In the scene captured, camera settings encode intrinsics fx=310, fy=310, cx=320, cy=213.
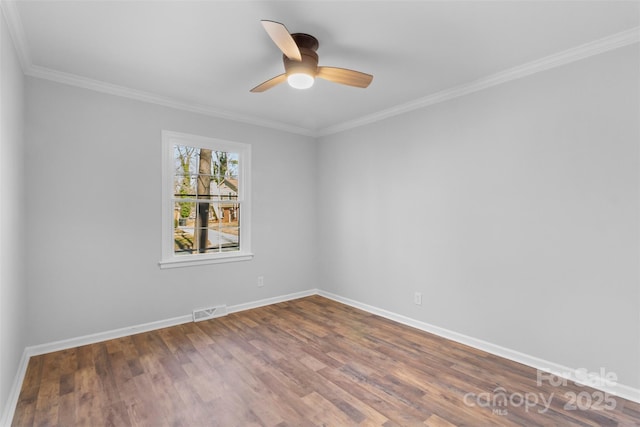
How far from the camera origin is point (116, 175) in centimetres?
315

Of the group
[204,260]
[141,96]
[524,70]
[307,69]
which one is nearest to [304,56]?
[307,69]

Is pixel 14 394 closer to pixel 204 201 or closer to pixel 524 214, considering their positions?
pixel 204 201

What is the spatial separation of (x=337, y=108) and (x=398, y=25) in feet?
5.62

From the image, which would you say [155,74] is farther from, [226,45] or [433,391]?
[433,391]

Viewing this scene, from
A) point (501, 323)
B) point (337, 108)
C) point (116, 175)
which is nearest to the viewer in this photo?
point (501, 323)

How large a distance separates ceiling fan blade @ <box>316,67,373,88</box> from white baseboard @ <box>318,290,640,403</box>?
257 cm

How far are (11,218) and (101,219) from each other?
95 centimetres

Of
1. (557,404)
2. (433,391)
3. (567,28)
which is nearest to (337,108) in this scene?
(567,28)

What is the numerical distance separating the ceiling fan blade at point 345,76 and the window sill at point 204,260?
2531 mm

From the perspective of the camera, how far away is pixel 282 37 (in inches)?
73.2

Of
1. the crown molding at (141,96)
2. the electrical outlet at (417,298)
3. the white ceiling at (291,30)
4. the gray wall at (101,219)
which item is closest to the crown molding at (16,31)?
the white ceiling at (291,30)

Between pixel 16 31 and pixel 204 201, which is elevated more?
pixel 16 31

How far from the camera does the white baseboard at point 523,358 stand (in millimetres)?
2202

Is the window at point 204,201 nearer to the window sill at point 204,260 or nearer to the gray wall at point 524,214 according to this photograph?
the window sill at point 204,260
